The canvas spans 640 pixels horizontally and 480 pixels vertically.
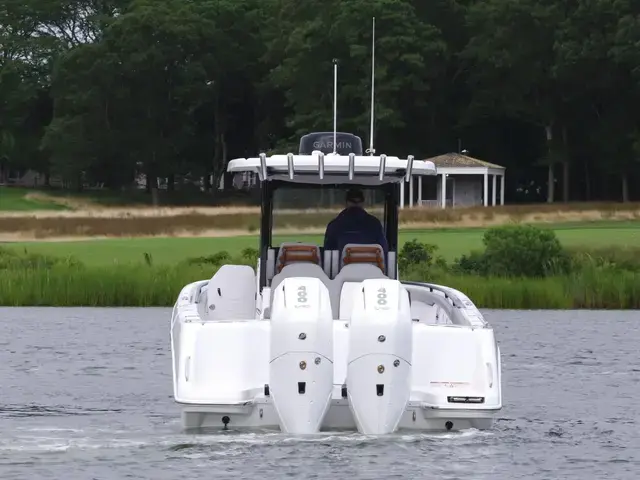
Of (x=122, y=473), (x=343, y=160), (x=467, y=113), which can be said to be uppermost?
(x=467, y=113)

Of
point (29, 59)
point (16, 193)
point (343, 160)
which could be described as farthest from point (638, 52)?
point (343, 160)

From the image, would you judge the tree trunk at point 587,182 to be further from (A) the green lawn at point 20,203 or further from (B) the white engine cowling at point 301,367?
(B) the white engine cowling at point 301,367

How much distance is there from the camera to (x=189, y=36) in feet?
287

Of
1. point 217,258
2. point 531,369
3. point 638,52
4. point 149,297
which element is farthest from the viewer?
point 638,52

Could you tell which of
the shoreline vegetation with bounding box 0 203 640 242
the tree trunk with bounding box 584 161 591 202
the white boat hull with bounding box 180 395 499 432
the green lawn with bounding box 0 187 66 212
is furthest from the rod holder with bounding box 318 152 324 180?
the tree trunk with bounding box 584 161 591 202

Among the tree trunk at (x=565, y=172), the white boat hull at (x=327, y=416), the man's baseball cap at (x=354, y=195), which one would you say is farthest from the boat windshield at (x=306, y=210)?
the tree trunk at (x=565, y=172)

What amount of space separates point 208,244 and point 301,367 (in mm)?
37112

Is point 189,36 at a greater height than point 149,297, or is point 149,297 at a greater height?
point 189,36

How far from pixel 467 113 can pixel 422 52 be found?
5.09 m

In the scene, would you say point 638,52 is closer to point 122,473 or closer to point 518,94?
point 518,94

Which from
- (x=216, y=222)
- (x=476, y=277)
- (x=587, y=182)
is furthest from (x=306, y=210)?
(x=587, y=182)

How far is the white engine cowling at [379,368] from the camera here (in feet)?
42.4

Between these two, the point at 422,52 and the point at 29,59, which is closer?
the point at 422,52

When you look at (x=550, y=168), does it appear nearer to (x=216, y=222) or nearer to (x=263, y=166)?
(x=216, y=222)
